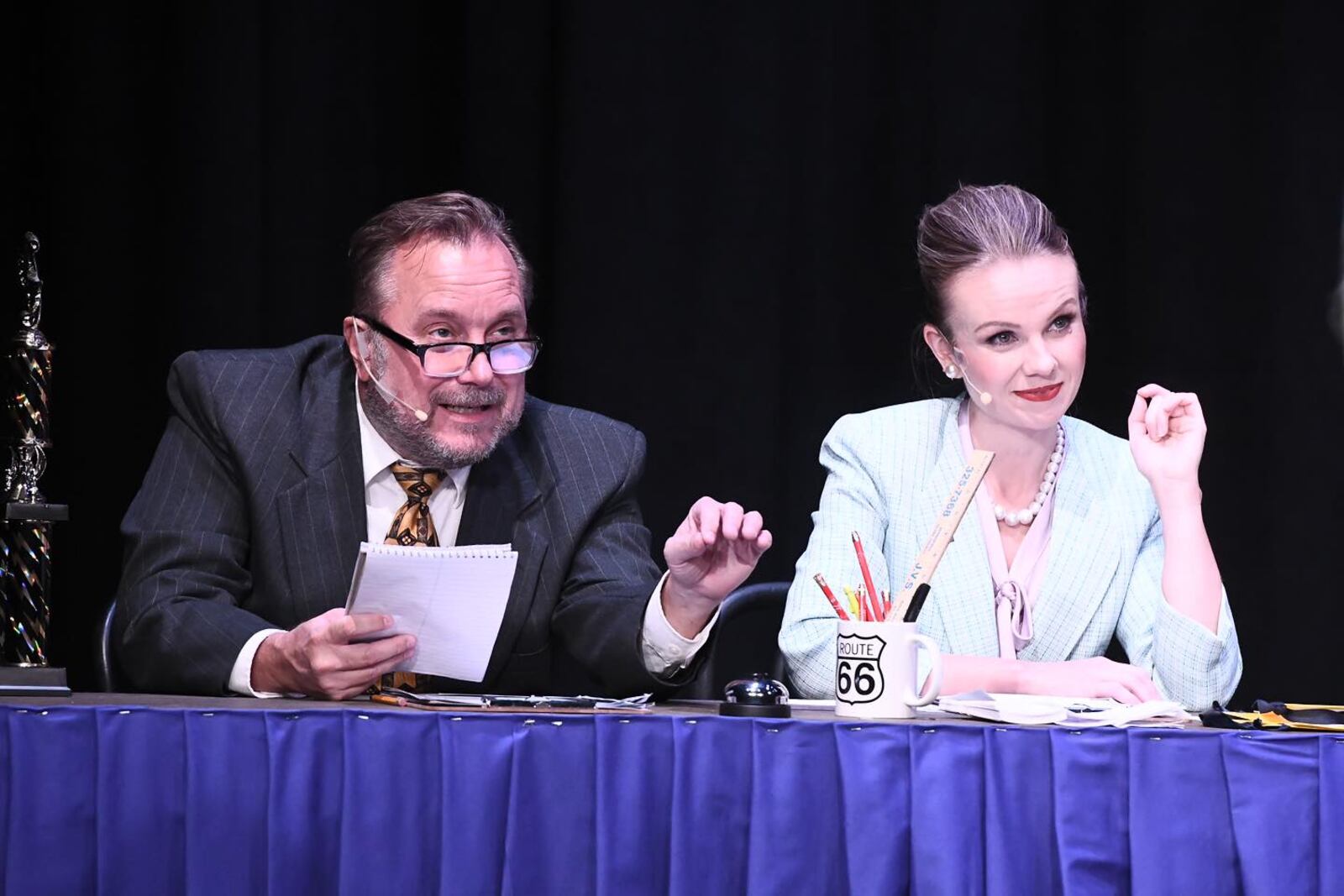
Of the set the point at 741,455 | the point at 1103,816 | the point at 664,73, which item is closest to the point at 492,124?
the point at 664,73

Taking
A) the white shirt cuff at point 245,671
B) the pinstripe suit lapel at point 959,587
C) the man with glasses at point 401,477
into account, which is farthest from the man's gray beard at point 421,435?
the pinstripe suit lapel at point 959,587

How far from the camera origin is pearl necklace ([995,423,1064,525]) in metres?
2.40

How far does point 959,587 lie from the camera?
7.64 feet

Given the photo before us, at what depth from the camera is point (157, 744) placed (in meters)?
1.49

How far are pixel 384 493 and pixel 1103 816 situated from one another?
1.29 metres

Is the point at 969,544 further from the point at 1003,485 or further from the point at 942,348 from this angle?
the point at 942,348

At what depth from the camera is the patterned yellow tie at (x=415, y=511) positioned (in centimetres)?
227

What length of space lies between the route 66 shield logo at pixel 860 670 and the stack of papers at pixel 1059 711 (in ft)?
0.25

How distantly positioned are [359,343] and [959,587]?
0.99 meters

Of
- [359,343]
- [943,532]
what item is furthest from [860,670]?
[359,343]

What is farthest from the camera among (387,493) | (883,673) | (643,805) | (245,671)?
(387,493)

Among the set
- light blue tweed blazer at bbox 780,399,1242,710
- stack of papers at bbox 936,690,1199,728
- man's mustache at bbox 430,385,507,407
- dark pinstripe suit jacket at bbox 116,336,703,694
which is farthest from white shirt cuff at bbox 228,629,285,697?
stack of papers at bbox 936,690,1199,728

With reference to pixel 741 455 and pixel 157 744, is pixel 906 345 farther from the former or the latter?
pixel 157 744

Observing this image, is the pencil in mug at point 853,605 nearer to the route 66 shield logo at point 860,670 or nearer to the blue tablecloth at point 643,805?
the route 66 shield logo at point 860,670
